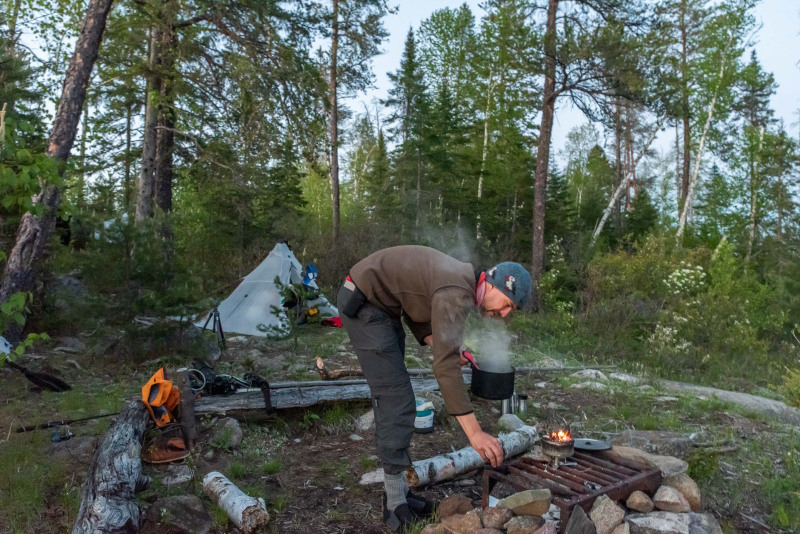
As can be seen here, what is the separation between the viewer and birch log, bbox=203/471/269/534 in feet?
11.0

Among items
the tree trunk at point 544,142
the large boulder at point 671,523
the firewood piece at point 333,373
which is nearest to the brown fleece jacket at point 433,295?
the large boulder at point 671,523

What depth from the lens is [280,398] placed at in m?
5.14

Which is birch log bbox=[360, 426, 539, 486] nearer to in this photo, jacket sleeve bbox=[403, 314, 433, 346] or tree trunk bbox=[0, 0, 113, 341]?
jacket sleeve bbox=[403, 314, 433, 346]

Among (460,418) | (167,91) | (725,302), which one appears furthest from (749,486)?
(167,91)

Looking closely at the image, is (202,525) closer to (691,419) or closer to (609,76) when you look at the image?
(691,419)

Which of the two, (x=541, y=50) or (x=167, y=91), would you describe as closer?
(x=167, y=91)

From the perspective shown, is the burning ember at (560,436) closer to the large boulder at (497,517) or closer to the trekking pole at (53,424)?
the large boulder at (497,517)

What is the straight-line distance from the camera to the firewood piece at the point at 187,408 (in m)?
4.48

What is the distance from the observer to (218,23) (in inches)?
391

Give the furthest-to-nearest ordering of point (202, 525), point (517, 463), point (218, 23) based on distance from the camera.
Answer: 1. point (218, 23)
2. point (517, 463)
3. point (202, 525)

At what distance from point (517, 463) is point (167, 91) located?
1005 cm

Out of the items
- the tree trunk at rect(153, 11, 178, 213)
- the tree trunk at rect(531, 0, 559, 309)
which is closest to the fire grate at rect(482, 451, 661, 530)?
the tree trunk at rect(153, 11, 178, 213)

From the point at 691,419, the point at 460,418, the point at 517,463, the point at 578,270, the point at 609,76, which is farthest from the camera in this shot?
the point at 578,270

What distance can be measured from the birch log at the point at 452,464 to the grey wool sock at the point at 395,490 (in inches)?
11.1
